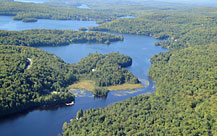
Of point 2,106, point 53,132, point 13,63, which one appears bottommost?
point 53,132

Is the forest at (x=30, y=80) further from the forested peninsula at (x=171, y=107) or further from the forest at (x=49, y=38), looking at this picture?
the forest at (x=49, y=38)

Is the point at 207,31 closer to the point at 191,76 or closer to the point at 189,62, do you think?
the point at 189,62

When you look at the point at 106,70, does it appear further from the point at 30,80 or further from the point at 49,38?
the point at 49,38

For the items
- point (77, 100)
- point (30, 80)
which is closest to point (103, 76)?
point (77, 100)

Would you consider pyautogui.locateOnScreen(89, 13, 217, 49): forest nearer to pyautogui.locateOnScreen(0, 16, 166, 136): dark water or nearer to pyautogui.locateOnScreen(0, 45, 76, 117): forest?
pyautogui.locateOnScreen(0, 16, 166, 136): dark water

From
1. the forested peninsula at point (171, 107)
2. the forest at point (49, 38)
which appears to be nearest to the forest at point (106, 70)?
the forested peninsula at point (171, 107)

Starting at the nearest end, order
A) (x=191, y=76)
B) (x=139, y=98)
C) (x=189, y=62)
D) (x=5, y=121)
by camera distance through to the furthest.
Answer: (x=5, y=121) → (x=139, y=98) → (x=191, y=76) → (x=189, y=62)

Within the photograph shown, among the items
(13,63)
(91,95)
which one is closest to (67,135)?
(91,95)
